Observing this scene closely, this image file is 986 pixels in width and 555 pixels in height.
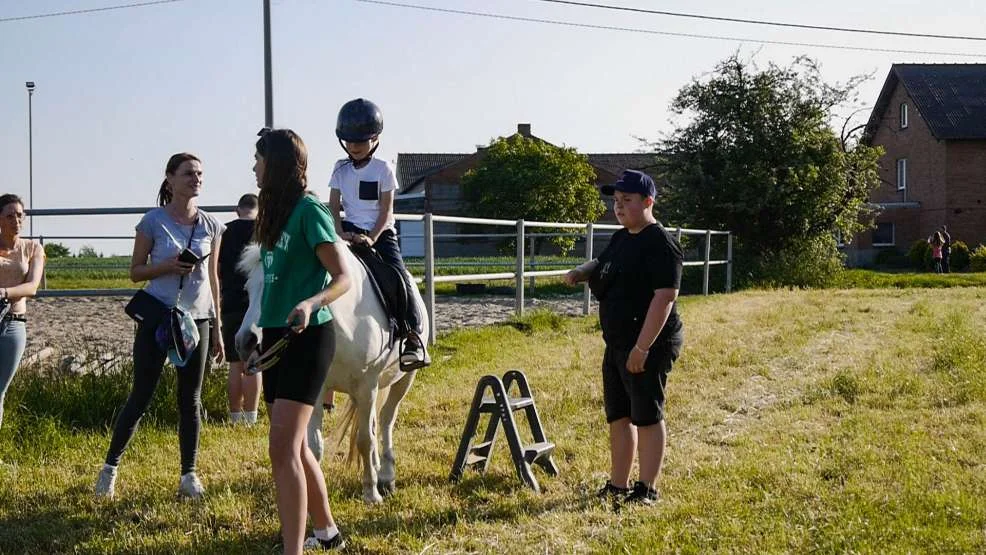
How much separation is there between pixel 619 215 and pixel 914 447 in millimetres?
2420

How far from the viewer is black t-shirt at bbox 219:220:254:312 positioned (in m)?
6.90

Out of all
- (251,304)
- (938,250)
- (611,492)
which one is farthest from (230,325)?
(938,250)

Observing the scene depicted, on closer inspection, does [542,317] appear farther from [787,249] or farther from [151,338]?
[787,249]

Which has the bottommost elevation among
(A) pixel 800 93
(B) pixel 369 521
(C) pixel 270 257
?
(B) pixel 369 521

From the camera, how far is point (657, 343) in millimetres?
4660

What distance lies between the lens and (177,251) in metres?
5.09

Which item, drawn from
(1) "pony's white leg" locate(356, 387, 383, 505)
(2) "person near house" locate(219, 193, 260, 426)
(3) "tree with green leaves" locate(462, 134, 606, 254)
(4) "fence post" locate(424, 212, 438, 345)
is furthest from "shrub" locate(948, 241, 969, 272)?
(1) "pony's white leg" locate(356, 387, 383, 505)

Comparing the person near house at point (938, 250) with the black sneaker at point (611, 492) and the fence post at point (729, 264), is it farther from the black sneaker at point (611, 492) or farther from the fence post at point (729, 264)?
the black sneaker at point (611, 492)

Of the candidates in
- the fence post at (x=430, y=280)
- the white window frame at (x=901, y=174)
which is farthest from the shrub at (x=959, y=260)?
the fence post at (x=430, y=280)

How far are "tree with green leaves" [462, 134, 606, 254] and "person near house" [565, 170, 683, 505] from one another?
45871 millimetres

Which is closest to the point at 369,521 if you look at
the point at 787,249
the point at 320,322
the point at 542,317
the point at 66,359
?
the point at 320,322

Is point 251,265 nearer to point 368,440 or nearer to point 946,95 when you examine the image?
point 368,440

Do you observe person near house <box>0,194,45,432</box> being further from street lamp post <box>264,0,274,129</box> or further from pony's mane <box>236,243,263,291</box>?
street lamp post <box>264,0,274,129</box>

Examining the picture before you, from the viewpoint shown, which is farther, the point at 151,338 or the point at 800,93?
the point at 800,93
